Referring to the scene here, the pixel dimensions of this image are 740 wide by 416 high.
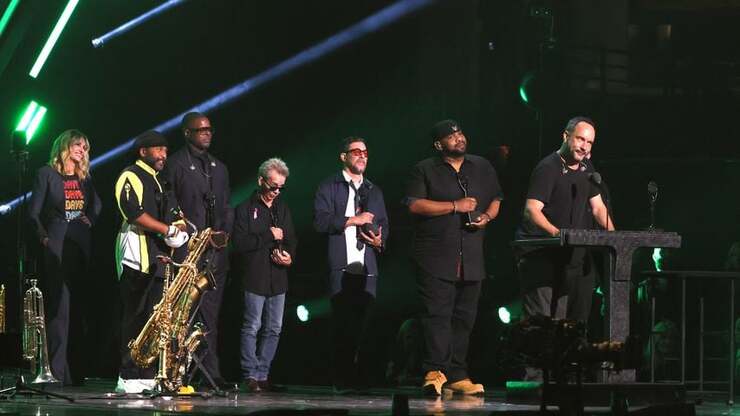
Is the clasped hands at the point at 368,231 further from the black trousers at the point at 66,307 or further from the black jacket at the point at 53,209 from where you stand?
the black trousers at the point at 66,307

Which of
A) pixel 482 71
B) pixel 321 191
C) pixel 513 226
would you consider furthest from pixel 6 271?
pixel 482 71

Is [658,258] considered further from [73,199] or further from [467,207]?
[73,199]

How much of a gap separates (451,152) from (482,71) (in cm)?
754

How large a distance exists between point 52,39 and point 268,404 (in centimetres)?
526

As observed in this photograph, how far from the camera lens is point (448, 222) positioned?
1117 centimetres

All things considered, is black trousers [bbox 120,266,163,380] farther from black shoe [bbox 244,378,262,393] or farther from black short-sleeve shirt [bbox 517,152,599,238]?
black short-sleeve shirt [bbox 517,152,599,238]

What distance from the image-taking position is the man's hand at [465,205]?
11.1m

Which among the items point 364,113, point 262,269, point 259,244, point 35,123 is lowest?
point 262,269

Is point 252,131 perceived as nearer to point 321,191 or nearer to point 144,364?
point 321,191

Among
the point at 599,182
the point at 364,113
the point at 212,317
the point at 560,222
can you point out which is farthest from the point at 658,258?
the point at 212,317

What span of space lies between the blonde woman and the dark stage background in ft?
3.92

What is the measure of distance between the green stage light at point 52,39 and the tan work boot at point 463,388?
518cm

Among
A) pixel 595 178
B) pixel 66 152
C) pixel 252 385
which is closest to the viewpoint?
pixel 595 178

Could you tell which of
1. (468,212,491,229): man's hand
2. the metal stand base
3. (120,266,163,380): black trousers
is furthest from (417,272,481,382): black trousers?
the metal stand base
